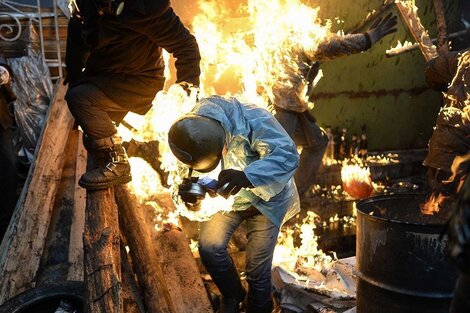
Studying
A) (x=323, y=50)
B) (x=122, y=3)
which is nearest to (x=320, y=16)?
(x=323, y=50)

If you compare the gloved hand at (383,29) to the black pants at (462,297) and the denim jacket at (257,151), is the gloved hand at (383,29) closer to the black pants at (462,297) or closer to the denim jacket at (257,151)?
the denim jacket at (257,151)

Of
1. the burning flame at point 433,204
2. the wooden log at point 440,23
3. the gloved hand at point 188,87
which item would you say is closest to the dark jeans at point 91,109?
the gloved hand at point 188,87

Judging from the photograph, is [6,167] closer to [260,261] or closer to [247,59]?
[247,59]

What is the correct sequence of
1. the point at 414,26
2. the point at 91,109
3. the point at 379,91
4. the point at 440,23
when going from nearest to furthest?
the point at 91,109, the point at 414,26, the point at 440,23, the point at 379,91

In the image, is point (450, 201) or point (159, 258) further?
point (159, 258)

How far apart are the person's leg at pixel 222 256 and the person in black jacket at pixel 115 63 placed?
1.13 m

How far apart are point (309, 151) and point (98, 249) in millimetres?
4080

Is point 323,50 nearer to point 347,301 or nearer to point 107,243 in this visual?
point 347,301

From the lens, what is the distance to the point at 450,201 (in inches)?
152

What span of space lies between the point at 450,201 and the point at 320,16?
5.45 m

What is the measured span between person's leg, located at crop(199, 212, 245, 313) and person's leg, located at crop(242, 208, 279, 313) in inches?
5.5

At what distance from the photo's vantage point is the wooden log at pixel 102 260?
10.1 feet

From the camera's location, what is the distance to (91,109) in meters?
4.64

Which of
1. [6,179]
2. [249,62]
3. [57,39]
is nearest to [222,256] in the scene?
[6,179]
